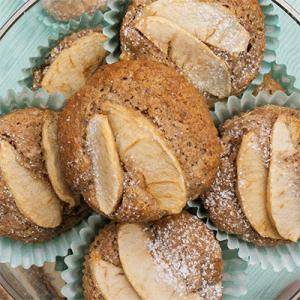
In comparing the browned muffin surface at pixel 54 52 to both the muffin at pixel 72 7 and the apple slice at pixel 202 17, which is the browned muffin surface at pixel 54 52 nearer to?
the muffin at pixel 72 7

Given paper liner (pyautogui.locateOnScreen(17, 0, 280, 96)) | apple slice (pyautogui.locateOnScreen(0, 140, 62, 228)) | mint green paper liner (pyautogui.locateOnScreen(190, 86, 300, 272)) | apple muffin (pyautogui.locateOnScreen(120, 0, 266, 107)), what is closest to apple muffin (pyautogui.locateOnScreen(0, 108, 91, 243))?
apple slice (pyautogui.locateOnScreen(0, 140, 62, 228))

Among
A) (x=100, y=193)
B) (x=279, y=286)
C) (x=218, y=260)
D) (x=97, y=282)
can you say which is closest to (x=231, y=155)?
(x=218, y=260)

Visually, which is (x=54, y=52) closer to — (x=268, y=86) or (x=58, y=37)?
(x=58, y=37)

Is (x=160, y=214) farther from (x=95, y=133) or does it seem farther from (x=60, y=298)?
(x=60, y=298)

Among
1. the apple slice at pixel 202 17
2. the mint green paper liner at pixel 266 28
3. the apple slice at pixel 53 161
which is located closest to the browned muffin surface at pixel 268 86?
the mint green paper liner at pixel 266 28

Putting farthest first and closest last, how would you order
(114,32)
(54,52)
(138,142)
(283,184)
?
1. (54,52)
2. (114,32)
3. (283,184)
4. (138,142)

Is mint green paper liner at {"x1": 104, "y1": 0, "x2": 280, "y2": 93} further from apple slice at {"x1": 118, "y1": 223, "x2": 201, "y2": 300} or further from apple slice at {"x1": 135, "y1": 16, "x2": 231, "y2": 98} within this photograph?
apple slice at {"x1": 118, "y1": 223, "x2": 201, "y2": 300}

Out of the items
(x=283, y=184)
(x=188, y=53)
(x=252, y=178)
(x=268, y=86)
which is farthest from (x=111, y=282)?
(x=268, y=86)
